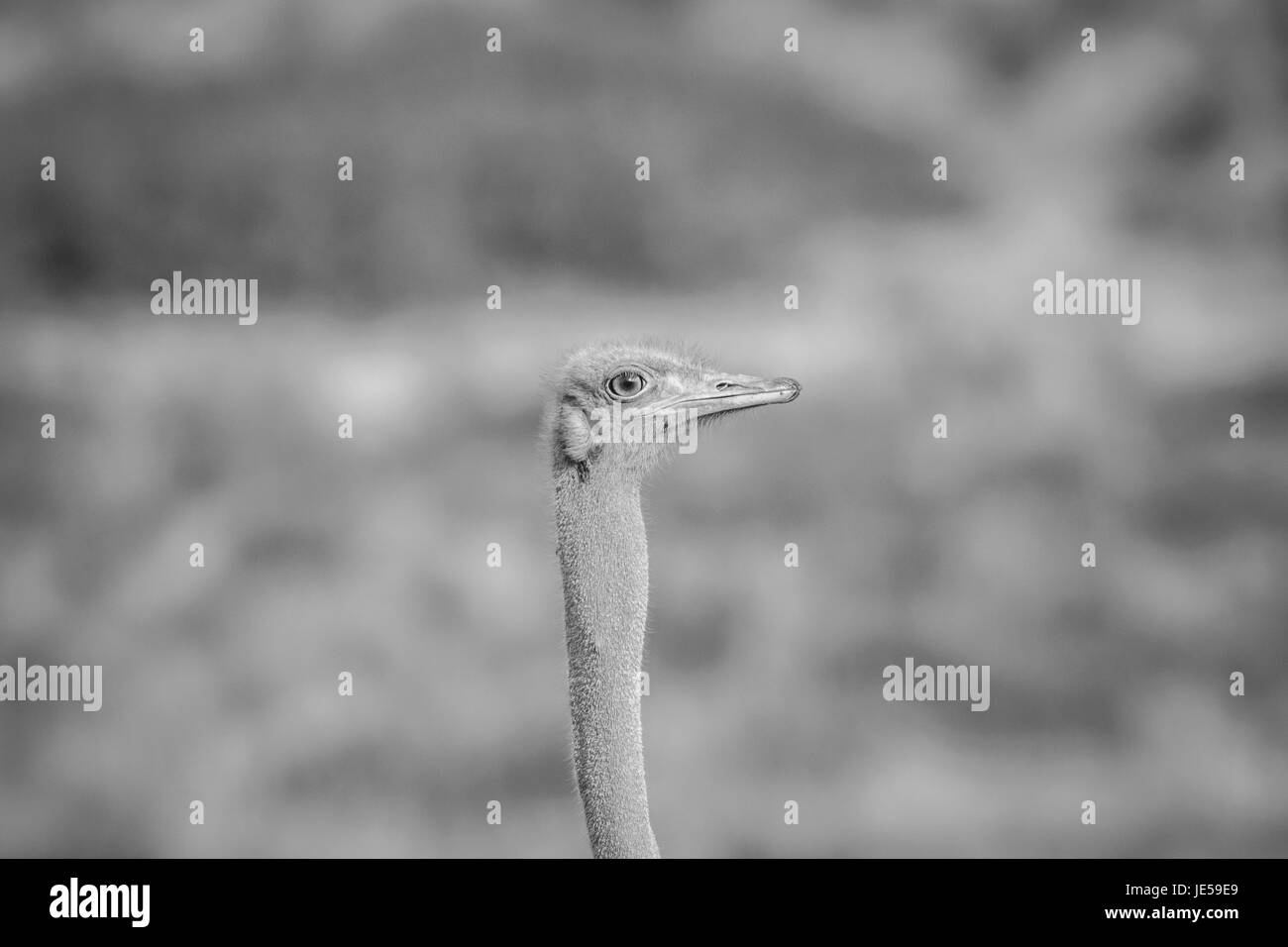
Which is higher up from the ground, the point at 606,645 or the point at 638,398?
the point at 638,398

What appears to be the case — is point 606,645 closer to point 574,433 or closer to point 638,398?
point 574,433

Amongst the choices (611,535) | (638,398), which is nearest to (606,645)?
(611,535)

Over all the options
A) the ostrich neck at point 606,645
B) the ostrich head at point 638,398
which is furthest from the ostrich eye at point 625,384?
the ostrich neck at point 606,645

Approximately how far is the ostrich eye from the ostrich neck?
12.5 inches

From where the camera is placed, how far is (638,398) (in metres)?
3.99

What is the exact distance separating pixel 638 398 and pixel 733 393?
12.7 inches

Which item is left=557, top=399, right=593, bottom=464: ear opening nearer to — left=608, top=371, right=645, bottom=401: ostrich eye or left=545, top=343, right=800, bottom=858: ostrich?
left=545, top=343, right=800, bottom=858: ostrich

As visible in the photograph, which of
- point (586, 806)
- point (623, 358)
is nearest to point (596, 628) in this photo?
point (586, 806)

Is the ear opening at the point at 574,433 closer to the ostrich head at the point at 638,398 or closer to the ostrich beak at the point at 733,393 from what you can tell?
the ostrich head at the point at 638,398

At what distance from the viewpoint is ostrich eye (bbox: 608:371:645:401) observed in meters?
3.96

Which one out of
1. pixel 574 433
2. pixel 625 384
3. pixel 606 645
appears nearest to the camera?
pixel 606 645

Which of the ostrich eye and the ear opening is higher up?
the ostrich eye

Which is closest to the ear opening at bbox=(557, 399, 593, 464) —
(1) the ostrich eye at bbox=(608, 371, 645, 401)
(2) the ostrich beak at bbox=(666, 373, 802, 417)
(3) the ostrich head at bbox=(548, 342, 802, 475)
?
(3) the ostrich head at bbox=(548, 342, 802, 475)
